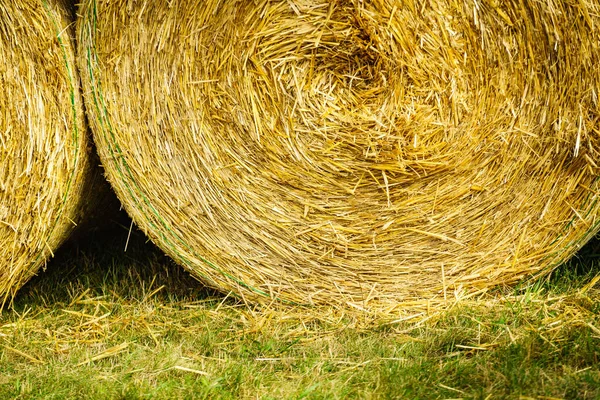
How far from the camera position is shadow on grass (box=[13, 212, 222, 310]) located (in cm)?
324

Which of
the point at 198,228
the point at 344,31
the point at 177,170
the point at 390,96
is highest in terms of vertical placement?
the point at 344,31

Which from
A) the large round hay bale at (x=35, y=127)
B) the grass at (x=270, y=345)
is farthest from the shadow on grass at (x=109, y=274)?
the large round hay bale at (x=35, y=127)

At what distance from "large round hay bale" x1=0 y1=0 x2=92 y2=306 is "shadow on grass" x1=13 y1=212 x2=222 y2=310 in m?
0.26

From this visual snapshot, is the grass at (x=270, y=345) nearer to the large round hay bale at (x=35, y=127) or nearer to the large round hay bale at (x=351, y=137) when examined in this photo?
the large round hay bale at (x=351, y=137)

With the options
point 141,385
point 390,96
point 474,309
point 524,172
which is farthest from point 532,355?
point 141,385

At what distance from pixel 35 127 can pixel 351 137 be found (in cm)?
101

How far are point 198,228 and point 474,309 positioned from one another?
941 mm

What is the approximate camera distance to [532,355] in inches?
97.4

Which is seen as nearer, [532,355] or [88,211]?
[532,355]

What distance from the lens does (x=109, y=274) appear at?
3.39 metres

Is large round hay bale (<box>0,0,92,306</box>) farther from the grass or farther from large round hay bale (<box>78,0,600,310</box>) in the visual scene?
the grass

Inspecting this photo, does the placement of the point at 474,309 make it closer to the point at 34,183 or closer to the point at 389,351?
the point at 389,351

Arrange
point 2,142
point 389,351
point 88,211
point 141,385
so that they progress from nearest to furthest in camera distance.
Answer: point 141,385
point 389,351
point 2,142
point 88,211

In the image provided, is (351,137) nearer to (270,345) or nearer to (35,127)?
(270,345)
